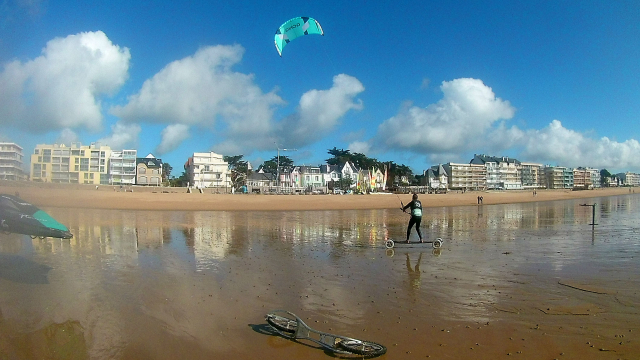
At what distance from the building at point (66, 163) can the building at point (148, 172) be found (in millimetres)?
65035

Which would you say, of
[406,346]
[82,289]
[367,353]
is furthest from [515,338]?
[82,289]

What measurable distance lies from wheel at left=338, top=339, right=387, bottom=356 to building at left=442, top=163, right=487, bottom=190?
14438cm

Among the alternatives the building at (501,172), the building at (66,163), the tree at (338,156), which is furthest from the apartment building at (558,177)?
the building at (66,163)

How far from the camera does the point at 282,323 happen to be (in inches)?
207

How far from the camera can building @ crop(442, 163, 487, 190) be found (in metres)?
144

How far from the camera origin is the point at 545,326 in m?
5.41

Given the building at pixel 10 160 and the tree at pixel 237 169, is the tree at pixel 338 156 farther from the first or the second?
the building at pixel 10 160

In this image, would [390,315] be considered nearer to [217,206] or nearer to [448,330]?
[448,330]

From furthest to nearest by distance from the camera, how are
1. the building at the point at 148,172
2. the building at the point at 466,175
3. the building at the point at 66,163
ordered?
the building at the point at 466,175, the building at the point at 148,172, the building at the point at 66,163

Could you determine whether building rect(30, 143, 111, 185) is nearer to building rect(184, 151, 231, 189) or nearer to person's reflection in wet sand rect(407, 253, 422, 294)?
person's reflection in wet sand rect(407, 253, 422, 294)

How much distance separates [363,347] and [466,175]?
502 feet

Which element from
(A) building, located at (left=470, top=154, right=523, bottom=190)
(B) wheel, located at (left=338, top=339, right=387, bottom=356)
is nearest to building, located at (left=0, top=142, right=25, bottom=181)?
(B) wheel, located at (left=338, top=339, right=387, bottom=356)

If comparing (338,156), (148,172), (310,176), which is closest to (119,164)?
(148,172)

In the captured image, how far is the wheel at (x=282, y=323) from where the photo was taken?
16.9 feet
